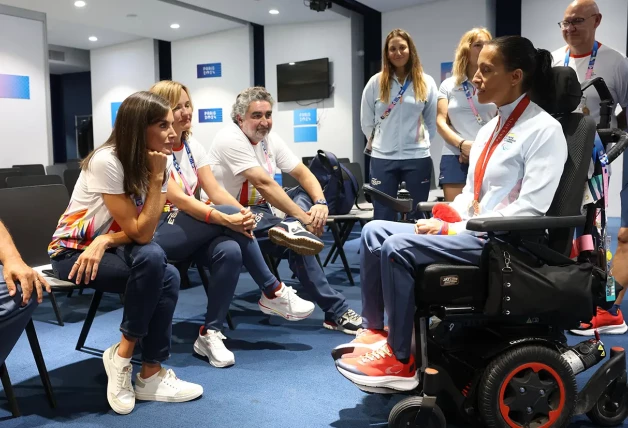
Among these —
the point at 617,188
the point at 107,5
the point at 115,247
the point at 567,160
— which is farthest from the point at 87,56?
the point at 567,160

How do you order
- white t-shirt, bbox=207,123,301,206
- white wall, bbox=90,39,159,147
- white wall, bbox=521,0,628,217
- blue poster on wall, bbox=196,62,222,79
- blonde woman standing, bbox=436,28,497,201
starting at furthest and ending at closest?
white wall, bbox=90,39,159,147
blue poster on wall, bbox=196,62,222,79
white wall, bbox=521,0,628,217
blonde woman standing, bbox=436,28,497,201
white t-shirt, bbox=207,123,301,206

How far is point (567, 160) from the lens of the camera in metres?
1.91

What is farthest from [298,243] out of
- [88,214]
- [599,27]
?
[599,27]

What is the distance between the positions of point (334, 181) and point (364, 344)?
82.8 inches

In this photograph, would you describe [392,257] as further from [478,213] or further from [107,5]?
[107,5]

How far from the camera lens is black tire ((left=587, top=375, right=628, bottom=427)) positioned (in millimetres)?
1967

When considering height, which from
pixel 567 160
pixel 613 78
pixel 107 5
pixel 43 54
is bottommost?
pixel 567 160

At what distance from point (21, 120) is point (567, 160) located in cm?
773

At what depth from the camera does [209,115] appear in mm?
10461

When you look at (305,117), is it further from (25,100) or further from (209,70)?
(25,100)

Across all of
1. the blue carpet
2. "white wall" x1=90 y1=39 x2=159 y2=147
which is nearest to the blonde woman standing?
the blue carpet

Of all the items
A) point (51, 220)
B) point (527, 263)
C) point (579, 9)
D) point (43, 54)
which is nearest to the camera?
point (527, 263)

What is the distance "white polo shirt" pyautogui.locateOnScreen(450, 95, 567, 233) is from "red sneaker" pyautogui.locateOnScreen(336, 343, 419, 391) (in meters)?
0.47

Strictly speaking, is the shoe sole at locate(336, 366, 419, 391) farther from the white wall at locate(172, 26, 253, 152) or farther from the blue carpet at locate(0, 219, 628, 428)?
the white wall at locate(172, 26, 253, 152)
